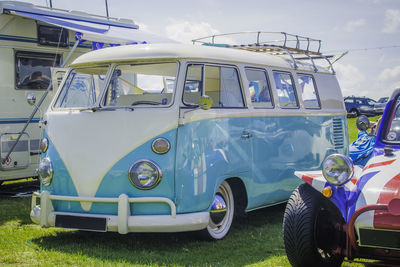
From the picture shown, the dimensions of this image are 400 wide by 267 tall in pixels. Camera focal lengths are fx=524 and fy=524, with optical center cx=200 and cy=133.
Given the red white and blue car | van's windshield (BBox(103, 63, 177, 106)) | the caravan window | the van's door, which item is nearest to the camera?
the red white and blue car

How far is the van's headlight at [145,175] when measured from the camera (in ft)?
17.2

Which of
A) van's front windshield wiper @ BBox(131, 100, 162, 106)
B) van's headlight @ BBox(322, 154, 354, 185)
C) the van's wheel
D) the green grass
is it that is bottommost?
the green grass

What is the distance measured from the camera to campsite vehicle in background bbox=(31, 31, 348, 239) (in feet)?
17.3

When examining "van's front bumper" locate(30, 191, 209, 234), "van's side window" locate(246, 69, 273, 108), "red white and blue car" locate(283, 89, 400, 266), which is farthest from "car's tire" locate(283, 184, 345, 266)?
"van's side window" locate(246, 69, 273, 108)

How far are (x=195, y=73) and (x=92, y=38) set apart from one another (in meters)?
3.06

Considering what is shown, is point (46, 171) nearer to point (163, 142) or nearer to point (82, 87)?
point (82, 87)

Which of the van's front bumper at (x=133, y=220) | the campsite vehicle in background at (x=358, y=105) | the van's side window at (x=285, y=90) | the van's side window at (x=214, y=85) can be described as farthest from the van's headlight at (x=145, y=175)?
the campsite vehicle in background at (x=358, y=105)

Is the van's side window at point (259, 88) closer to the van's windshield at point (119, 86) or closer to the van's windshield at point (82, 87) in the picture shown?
the van's windshield at point (119, 86)

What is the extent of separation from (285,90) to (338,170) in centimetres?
282

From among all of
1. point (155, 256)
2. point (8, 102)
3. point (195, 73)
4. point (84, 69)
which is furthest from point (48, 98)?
point (155, 256)

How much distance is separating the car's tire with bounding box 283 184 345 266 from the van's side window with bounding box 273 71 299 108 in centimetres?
251

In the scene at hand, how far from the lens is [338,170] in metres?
4.46

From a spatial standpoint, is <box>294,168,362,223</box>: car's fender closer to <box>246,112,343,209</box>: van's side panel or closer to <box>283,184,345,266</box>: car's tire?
<box>283,184,345,266</box>: car's tire

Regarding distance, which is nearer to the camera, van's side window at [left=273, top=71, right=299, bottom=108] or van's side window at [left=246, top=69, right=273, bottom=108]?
van's side window at [left=246, top=69, right=273, bottom=108]
